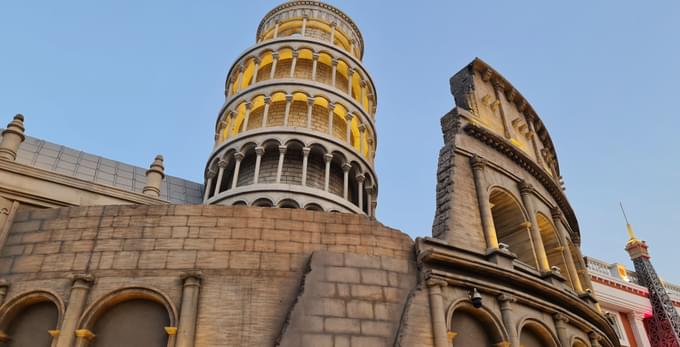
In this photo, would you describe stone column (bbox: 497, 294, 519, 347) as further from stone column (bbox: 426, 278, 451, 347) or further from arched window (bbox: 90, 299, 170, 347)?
arched window (bbox: 90, 299, 170, 347)

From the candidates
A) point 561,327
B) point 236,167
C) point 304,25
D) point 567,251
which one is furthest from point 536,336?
point 304,25

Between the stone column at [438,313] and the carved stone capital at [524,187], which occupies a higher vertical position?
the carved stone capital at [524,187]

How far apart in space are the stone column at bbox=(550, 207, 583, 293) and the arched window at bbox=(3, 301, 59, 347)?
53.1ft

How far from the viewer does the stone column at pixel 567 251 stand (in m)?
17.0

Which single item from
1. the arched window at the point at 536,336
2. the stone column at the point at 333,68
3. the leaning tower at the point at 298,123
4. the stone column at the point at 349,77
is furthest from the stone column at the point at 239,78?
the arched window at the point at 536,336

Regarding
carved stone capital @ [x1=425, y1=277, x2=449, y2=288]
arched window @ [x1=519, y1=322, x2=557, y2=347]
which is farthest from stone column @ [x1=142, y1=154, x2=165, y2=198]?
arched window @ [x1=519, y1=322, x2=557, y2=347]

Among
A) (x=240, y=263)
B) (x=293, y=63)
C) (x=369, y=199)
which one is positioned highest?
(x=293, y=63)

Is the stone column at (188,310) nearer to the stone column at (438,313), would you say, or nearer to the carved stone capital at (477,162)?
the stone column at (438,313)

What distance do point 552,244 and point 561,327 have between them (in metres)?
5.83

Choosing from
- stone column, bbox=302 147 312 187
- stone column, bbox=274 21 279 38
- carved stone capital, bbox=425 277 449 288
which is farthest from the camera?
stone column, bbox=274 21 279 38

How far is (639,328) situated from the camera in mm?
28031

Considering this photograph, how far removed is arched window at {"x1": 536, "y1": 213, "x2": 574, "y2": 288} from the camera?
17812 mm

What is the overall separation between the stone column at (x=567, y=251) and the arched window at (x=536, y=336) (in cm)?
466

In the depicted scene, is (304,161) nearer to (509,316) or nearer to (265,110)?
(265,110)
